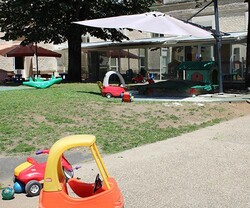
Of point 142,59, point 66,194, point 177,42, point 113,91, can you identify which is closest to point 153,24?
point 113,91

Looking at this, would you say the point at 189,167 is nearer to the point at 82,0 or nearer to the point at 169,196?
the point at 169,196

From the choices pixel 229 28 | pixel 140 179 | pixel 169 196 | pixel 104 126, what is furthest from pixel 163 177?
pixel 229 28

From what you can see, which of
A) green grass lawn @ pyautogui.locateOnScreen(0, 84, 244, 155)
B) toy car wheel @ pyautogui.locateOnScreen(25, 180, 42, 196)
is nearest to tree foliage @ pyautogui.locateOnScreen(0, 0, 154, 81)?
green grass lawn @ pyautogui.locateOnScreen(0, 84, 244, 155)

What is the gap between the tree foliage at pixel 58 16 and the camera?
23.3m

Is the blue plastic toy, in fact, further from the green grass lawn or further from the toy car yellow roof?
the green grass lawn

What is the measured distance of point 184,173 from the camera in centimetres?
649

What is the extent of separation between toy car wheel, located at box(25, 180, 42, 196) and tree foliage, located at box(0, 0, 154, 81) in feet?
60.4

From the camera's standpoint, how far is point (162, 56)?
31766 millimetres

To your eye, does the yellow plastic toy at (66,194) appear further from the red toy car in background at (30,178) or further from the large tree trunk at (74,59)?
the large tree trunk at (74,59)

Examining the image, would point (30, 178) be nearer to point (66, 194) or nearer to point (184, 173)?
point (66, 194)

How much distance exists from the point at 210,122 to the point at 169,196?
657cm

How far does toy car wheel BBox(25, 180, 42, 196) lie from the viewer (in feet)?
18.3

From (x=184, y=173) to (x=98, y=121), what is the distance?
432 cm

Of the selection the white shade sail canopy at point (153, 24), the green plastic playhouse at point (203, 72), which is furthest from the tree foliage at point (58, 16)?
the green plastic playhouse at point (203, 72)
